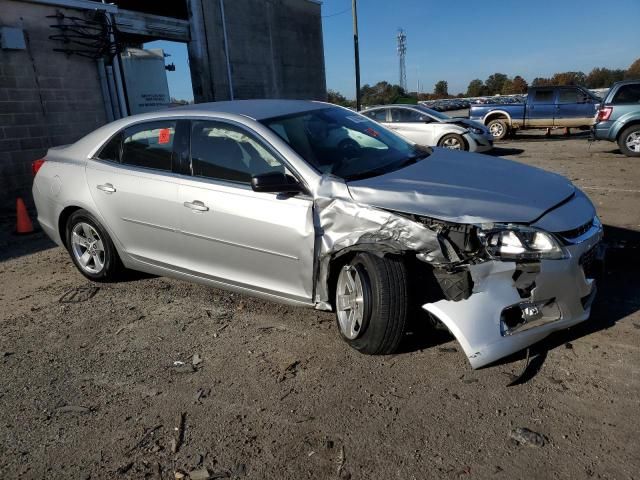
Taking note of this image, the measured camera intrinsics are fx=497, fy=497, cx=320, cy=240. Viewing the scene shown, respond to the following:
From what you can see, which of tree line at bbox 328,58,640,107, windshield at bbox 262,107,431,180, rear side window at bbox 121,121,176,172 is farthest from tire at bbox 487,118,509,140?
tree line at bbox 328,58,640,107

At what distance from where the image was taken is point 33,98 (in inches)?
370

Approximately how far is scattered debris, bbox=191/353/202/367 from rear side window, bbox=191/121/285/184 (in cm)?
126

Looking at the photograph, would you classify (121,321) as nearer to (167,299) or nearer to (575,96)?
(167,299)

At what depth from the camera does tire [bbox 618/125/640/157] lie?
11288 mm

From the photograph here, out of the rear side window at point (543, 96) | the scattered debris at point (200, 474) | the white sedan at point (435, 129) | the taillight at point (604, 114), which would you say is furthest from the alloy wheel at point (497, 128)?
the scattered debris at point (200, 474)

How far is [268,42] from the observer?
19.8 m

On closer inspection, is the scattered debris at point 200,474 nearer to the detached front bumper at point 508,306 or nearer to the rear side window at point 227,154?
the detached front bumper at point 508,306

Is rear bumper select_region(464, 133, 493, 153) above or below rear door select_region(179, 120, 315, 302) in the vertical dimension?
below

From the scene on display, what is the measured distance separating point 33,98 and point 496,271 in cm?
964

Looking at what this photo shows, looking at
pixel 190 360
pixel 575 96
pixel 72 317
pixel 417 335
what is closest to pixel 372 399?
pixel 417 335

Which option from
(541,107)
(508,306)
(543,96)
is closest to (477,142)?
(541,107)

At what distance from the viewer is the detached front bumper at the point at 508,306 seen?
274 cm

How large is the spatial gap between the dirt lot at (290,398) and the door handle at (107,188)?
3.36 feet

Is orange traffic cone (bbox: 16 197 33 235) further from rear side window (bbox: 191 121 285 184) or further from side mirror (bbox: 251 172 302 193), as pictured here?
side mirror (bbox: 251 172 302 193)
